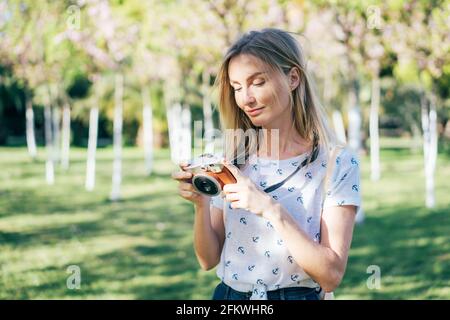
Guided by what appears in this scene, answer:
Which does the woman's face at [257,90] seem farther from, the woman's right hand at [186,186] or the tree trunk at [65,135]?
the tree trunk at [65,135]

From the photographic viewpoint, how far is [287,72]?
1.87 m

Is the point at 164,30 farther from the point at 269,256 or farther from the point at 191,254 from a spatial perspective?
the point at 269,256

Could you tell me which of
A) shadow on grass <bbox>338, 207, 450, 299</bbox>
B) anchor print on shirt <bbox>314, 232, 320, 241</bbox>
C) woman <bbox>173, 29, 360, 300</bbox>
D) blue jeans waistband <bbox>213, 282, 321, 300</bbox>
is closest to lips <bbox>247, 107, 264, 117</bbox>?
woman <bbox>173, 29, 360, 300</bbox>

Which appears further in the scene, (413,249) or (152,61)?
(152,61)

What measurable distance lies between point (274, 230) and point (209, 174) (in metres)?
0.27

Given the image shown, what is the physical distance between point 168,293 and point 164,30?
8468 mm

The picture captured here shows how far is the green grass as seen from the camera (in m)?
6.08

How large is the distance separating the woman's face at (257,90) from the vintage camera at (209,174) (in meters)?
0.19

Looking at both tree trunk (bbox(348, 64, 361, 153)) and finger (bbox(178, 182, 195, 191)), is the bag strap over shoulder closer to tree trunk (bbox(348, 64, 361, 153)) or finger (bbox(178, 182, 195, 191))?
finger (bbox(178, 182, 195, 191))

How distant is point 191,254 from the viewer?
7.88m

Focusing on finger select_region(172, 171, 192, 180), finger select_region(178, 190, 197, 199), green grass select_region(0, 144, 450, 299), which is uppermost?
finger select_region(172, 171, 192, 180)

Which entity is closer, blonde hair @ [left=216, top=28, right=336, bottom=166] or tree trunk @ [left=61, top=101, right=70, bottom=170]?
blonde hair @ [left=216, top=28, right=336, bottom=166]
